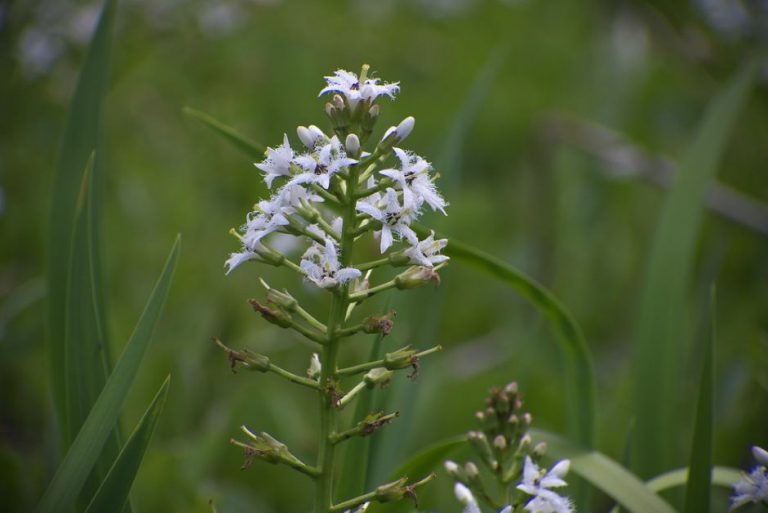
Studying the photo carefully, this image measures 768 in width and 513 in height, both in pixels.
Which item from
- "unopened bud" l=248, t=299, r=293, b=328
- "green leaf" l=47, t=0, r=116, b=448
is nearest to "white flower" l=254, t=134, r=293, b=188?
"unopened bud" l=248, t=299, r=293, b=328

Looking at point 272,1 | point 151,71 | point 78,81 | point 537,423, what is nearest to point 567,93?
point 272,1

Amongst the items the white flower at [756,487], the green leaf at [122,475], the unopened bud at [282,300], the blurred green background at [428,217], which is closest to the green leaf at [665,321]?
the blurred green background at [428,217]

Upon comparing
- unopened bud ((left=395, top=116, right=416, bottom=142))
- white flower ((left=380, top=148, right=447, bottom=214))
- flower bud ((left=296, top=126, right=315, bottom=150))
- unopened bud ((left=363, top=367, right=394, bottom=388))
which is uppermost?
unopened bud ((left=395, top=116, right=416, bottom=142))

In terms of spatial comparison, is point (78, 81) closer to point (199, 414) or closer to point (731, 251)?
point (199, 414)

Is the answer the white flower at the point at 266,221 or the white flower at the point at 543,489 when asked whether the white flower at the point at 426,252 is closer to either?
the white flower at the point at 266,221

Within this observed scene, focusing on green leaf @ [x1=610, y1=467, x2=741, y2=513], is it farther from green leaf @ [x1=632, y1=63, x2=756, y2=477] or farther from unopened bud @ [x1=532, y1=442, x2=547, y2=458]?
unopened bud @ [x1=532, y1=442, x2=547, y2=458]

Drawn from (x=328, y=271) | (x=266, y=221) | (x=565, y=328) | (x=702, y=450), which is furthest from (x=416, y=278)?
(x=702, y=450)

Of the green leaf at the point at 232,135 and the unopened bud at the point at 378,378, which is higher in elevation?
the green leaf at the point at 232,135

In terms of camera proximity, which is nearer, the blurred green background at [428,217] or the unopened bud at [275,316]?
the unopened bud at [275,316]
